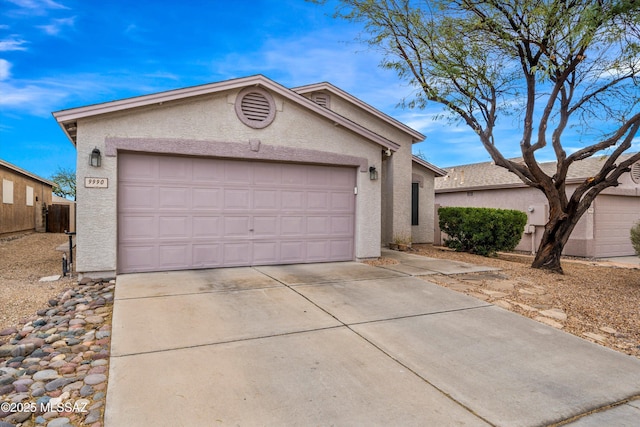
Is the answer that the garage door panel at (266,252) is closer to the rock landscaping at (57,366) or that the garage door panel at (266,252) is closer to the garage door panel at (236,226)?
the garage door panel at (236,226)

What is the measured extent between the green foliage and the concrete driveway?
6734 millimetres

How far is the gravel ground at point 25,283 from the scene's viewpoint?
17.6 feet

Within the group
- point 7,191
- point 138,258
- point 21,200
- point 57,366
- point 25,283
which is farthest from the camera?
point 21,200

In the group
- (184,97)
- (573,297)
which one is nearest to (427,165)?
(573,297)

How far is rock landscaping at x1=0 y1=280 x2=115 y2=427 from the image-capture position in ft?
9.18

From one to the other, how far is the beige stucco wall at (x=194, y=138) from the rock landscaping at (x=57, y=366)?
1.66 m

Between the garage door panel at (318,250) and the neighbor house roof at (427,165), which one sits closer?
the garage door panel at (318,250)

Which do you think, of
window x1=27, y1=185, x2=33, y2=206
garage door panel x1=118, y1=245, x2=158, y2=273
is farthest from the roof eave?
window x1=27, y1=185, x2=33, y2=206

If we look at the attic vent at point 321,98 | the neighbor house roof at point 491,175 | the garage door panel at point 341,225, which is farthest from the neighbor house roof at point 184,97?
the neighbor house roof at point 491,175

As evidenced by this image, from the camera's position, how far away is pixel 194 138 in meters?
7.64

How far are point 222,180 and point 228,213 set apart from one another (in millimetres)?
724

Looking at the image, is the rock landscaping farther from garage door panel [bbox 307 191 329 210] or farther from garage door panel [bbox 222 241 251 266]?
garage door panel [bbox 307 191 329 210]

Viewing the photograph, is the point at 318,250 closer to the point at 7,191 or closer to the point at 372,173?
the point at 372,173

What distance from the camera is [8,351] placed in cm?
389
